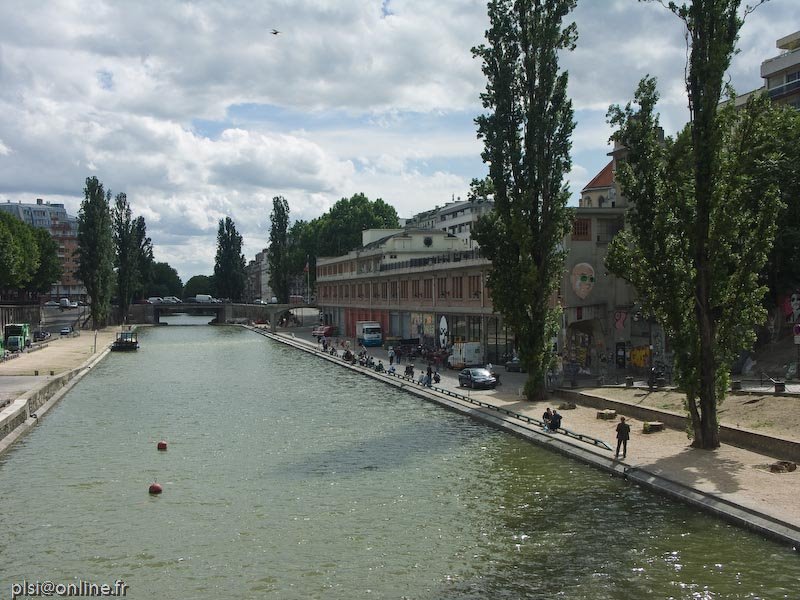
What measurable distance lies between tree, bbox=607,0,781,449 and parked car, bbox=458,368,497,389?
1974cm

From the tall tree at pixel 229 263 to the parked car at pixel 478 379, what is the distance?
151 meters

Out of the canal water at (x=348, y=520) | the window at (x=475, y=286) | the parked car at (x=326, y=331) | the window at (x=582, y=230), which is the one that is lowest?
the canal water at (x=348, y=520)

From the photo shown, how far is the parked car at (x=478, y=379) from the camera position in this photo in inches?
2036

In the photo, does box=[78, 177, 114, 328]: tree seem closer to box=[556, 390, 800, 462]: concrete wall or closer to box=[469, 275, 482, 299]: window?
box=[469, 275, 482, 299]: window

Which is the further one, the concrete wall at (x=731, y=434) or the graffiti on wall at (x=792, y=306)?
the graffiti on wall at (x=792, y=306)

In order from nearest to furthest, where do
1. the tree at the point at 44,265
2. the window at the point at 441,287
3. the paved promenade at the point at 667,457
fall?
the paved promenade at the point at 667,457, the window at the point at 441,287, the tree at the point at 44,265

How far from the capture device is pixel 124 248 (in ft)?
508

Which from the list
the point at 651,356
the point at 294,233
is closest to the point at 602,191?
the point at 651,356

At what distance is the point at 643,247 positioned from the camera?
33.8m

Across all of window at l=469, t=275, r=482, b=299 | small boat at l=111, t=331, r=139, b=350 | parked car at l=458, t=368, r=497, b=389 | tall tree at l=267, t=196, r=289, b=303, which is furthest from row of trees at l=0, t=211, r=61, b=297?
parked car at l=458, t=368, r=497, b=389

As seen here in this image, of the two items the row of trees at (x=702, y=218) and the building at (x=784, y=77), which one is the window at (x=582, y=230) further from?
the building at (x=784, y=77)

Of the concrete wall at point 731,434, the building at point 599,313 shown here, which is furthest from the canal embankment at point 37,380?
the building at point 599,313

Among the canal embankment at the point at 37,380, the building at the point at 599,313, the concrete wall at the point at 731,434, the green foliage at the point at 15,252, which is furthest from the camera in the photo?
the green foliage at the point at 15,252

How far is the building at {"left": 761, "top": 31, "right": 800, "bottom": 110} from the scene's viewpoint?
67.6 m
